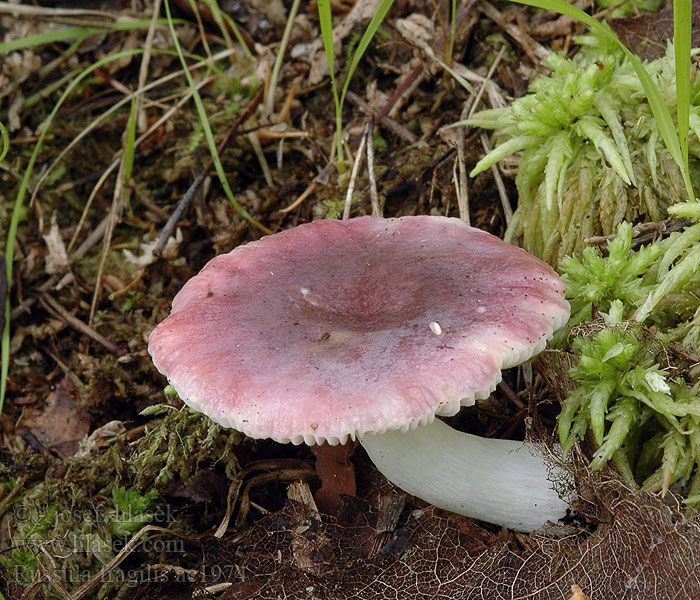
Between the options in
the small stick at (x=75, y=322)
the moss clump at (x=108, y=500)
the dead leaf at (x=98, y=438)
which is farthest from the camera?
the small stick at (x=75, y=322)

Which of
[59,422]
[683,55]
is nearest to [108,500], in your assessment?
[59,422]

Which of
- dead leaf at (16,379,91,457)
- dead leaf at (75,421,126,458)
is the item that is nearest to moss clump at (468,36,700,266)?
dead leaf at (75,421,126,458)

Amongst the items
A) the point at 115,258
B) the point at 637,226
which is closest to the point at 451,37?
the point at 637,226

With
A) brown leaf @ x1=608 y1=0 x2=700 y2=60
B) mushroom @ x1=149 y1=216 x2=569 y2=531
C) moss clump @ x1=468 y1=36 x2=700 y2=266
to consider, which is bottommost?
mushroom @ x1=149 y1=216 x2=569 y2=531

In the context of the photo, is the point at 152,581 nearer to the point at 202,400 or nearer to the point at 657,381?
the point at 202,400

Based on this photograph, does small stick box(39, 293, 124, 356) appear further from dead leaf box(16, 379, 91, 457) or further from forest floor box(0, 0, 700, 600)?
dead leaf box(16, 379, 91, 457)

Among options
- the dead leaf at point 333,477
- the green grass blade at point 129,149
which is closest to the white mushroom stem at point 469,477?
the dead leaf at point 333,477

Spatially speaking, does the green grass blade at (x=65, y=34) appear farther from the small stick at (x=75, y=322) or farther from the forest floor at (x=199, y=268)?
the small stick at (x=75, y=322)

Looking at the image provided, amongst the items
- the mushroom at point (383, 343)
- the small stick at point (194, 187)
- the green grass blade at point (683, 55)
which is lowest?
the small stick at point (194, 187)
